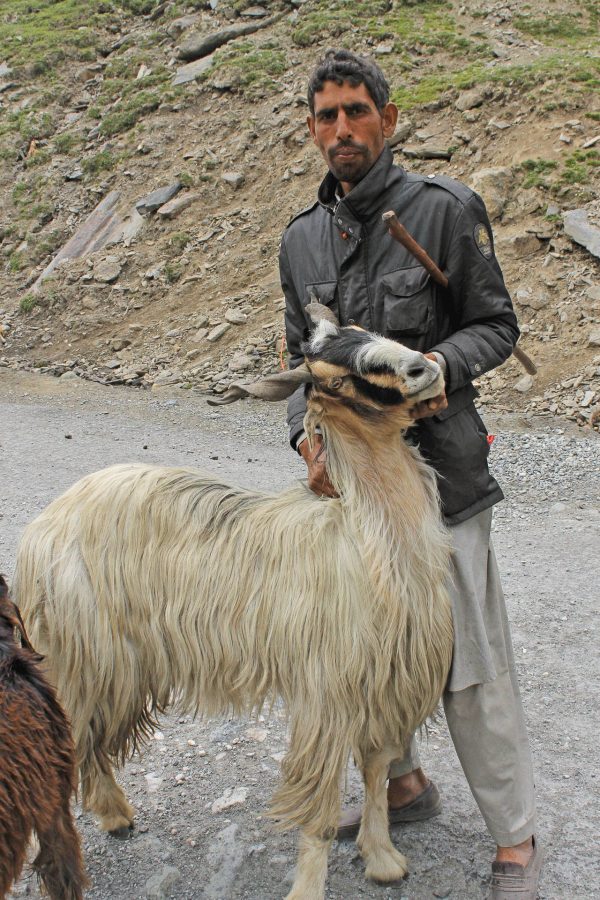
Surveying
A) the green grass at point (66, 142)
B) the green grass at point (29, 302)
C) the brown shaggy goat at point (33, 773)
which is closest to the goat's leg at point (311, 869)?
the brown shaggy goat at point (33, 773)

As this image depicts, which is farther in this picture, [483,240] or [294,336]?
[294,336]

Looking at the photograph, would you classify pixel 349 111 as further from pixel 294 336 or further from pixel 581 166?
pixel 581 166

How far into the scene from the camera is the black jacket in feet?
9.50

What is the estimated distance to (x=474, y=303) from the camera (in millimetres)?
2934

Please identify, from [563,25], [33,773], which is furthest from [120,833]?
[563,25]

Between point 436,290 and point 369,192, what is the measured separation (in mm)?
396

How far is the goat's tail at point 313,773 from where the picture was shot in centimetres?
297

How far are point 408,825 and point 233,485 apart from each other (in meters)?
1.56

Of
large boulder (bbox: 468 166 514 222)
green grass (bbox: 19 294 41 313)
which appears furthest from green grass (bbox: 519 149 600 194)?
green grass (bbox: 19 294 41 313)

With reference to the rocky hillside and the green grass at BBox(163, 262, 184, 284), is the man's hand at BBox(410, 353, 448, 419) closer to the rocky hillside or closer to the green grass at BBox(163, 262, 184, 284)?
the rocky hillside

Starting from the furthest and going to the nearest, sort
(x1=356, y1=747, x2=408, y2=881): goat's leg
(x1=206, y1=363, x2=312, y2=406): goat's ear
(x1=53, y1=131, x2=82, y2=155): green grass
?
(x1=53, y1=131, x2=82, y2=155): green grass → (x1=356, y1=747, x2=408, y2=881): goat's leg → (x1=206, y1=363, x2=312, y2=406): goat's ear

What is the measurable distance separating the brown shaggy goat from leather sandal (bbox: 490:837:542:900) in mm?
1419

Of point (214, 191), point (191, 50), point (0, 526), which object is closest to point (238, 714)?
point (0, 526)

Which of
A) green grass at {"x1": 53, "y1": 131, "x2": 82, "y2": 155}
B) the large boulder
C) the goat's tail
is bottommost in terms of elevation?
the large boulder
